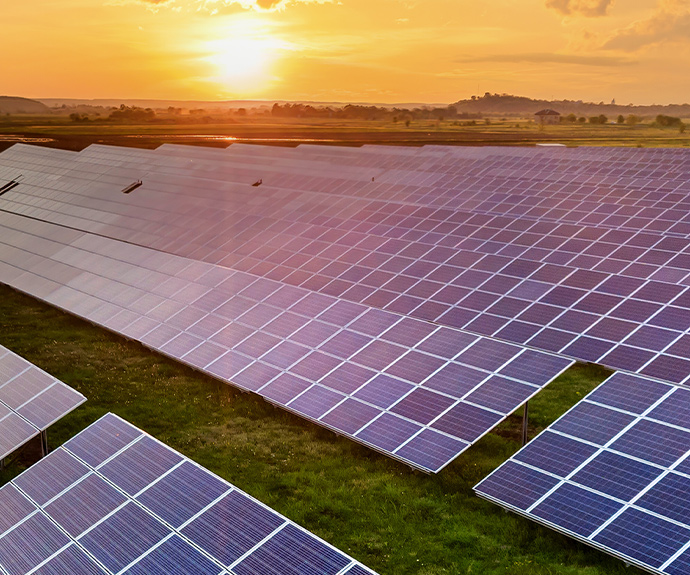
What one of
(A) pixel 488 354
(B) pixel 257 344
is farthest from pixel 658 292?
(B) pixel 257 344

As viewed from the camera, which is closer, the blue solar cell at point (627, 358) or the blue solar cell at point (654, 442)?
the blue solar cell at point (654, 442)

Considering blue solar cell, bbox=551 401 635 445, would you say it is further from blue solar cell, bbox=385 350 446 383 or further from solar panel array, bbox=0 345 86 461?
solar panel array, bbox=0 345 86 461

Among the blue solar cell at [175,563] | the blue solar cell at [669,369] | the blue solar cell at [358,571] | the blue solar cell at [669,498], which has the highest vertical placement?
the blue solar cell at [669,369]

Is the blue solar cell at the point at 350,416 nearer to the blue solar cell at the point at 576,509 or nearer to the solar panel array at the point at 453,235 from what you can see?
the blue solar cell at the point at 576,509

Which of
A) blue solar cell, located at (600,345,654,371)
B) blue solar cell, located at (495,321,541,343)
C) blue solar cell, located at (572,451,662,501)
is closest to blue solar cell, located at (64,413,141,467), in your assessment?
blue solar cell, located at (572,451,662,501)

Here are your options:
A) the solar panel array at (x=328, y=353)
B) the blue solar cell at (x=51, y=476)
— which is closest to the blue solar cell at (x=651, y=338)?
the solar panel array at (x=328, y=353)

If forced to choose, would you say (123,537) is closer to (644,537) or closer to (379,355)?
(644,537)
